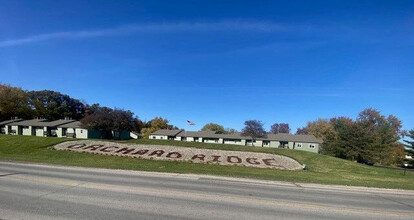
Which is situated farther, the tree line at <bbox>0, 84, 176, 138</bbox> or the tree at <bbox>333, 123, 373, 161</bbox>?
the tree at <bbox>333, 123, 373, 161</bbox>

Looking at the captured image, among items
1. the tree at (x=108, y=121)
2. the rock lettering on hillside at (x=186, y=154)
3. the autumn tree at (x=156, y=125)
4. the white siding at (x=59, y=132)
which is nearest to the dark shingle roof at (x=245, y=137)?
the autumn tree at (x=156, y=125)

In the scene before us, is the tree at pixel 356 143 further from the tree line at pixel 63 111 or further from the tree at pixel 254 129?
the tree line at pixel 63 111

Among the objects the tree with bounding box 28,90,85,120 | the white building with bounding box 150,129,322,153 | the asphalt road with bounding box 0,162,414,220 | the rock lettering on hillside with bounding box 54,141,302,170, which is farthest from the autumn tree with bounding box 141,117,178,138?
the asphalt road with bounding box 0,162,414,220

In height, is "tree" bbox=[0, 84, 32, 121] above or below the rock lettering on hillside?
above

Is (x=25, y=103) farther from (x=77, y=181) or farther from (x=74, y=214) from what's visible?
(x=74, y=214)

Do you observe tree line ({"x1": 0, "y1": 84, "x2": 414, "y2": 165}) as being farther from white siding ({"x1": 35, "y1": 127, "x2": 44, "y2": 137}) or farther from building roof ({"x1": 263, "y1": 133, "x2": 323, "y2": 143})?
white siding ({"x1": 35, "y1": 127, "x2": 44, "y2": 137})

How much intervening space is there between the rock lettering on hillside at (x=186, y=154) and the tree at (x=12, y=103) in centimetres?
5206

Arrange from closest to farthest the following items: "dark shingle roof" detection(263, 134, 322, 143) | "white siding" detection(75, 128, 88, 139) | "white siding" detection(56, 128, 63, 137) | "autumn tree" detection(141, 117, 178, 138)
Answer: "white siding" detection(75, 128, 88, 139) → "white siding" detection(56, 128, 63, 137) → "dark shingle roof" detection(263, 134, 322, 143) → "autumn tree" detection(141, 117, 178, 138)

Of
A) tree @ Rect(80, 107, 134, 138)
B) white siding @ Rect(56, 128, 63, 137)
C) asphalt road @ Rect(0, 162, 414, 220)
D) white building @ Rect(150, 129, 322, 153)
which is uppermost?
tree @ Rect(80, 107, 134, 138)

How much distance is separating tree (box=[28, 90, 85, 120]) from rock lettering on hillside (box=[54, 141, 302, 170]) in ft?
214

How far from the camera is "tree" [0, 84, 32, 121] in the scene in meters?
76.4

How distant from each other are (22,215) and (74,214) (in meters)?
1.24

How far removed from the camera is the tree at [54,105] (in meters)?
94.9

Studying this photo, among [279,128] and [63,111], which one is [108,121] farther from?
[279,128]
